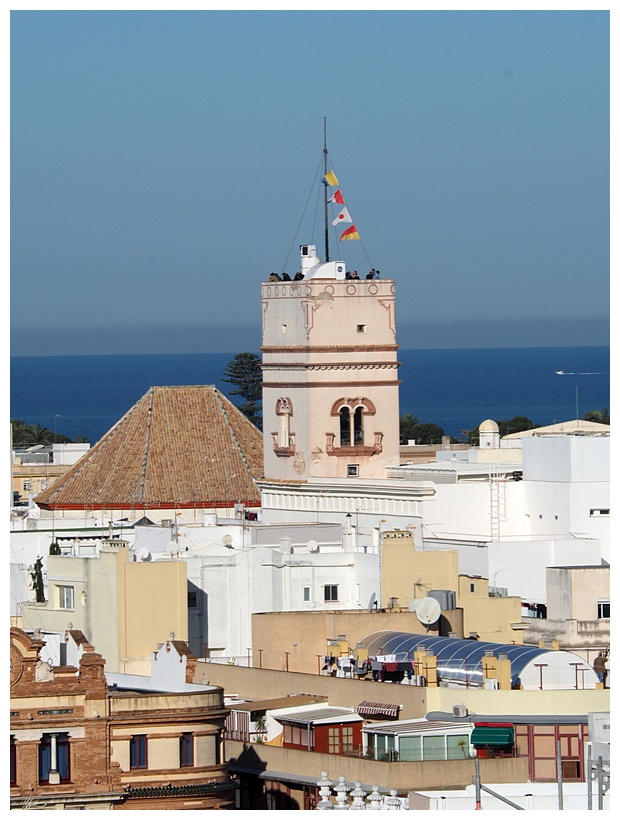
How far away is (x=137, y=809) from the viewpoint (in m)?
29.8

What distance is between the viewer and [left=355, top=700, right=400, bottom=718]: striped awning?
35500 mm

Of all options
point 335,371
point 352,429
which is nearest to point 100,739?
point 335,371

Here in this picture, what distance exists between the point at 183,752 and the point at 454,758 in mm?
3834

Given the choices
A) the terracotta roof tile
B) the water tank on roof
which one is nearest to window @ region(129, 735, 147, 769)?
the water tank on roof

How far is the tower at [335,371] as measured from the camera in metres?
51.8

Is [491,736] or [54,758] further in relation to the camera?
[491,736]

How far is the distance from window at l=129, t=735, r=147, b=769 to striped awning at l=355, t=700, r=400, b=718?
528cm

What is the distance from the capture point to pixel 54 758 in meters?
30.0

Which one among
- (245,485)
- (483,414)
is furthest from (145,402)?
(483,414)

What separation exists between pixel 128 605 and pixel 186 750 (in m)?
11.5

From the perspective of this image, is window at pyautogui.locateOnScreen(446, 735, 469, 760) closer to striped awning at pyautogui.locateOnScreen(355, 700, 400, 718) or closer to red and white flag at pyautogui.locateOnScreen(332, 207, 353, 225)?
striped awning at pyautogui.locateOnScreen(355, 700, 400, 718)

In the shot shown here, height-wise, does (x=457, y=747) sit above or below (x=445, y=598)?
below

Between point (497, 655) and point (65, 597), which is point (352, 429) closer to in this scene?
point (65, 597)
